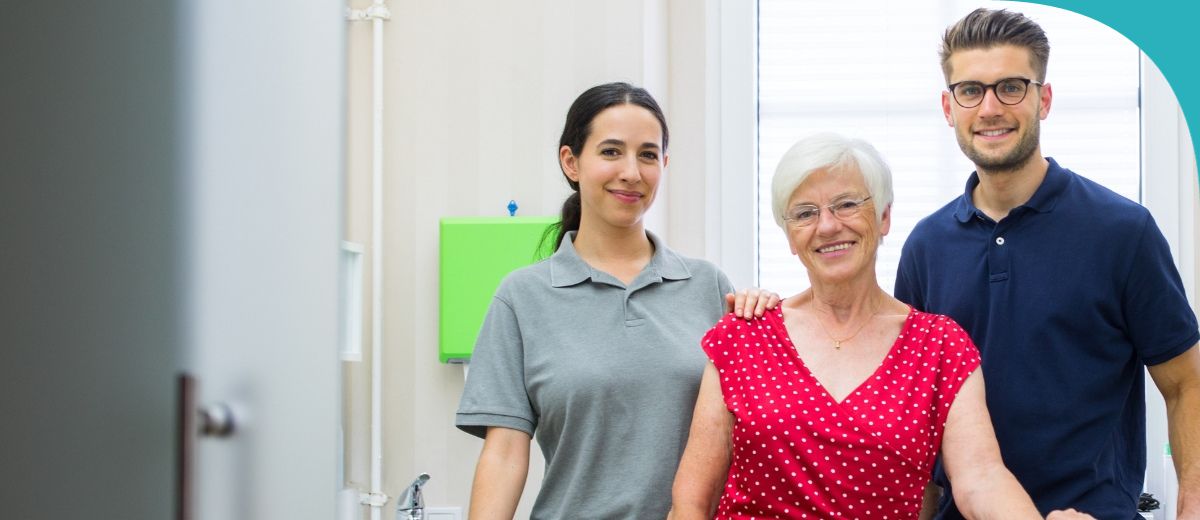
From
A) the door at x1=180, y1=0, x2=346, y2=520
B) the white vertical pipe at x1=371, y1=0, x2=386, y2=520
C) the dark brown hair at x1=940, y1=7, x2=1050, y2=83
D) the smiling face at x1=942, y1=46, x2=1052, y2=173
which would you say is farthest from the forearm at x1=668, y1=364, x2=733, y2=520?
the white vertical pipe at x1=371, y1=0, x2=386, y2=520

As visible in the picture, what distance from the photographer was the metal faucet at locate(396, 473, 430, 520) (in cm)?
247

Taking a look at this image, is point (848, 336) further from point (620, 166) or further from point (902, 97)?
point (902, 97)

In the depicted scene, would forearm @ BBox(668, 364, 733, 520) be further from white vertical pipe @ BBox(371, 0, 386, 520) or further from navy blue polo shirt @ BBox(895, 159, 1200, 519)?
white vertical pipe @ BBox(371, 0, 386, 520)

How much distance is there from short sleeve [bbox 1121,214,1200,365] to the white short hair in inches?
16.4

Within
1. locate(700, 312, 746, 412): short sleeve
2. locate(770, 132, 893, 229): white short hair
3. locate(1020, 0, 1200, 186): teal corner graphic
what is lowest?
locate(700, 312, 746, 412): short sleeve

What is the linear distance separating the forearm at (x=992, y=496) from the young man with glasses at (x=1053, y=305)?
0.88 feet

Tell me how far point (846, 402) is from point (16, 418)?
1106 mm

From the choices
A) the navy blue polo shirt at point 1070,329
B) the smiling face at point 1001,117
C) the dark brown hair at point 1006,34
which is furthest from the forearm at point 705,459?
the dark brown hair at point 1006,34

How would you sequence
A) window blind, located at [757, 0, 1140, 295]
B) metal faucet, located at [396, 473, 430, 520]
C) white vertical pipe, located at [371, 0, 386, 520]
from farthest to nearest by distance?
window blind, located at [757, 0, 1140, 295]
white vertical pipe, located at [371, 0, 386, 520]
metal faucet, located at [396, 473, 430, 520]

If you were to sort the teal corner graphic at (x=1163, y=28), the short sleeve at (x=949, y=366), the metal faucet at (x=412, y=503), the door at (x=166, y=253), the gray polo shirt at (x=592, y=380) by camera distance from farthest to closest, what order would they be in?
1. the metal faucet at (x=412, y=503)
2. the teal corner graphic at (x=1163, y=28)
3. the gray polo shirt at (x=592, y=380)
4. the short sleeve at (x=949, y=366)
5. the door at (x=166, y=253)

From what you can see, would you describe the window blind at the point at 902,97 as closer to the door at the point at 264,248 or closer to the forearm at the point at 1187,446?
the forearm at the point at 1187,446

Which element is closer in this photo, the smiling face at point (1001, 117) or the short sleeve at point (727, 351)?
the short sleeve at point (727, 351)

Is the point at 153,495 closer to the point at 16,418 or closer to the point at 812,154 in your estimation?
the point at 16,418

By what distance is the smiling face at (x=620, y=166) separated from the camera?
1705mm
